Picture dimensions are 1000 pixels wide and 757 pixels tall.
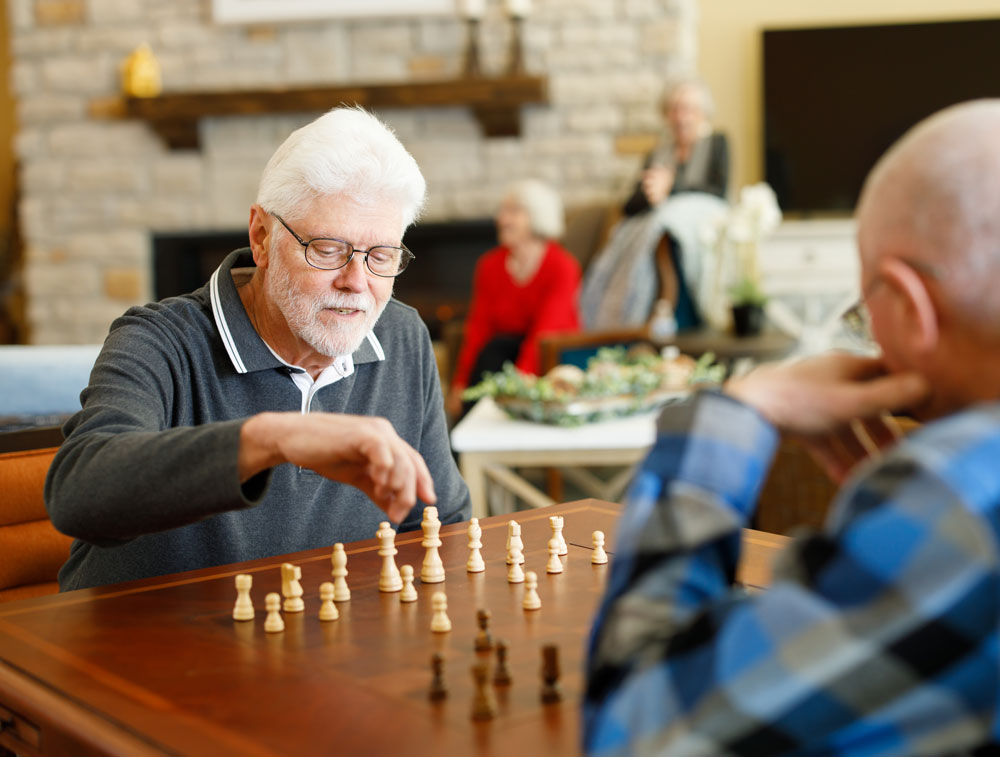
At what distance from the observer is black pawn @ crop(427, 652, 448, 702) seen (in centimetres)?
84

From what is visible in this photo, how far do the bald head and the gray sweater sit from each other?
69cm

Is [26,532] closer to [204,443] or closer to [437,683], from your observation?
[204,443]

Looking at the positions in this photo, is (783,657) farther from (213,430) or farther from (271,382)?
(271,382)

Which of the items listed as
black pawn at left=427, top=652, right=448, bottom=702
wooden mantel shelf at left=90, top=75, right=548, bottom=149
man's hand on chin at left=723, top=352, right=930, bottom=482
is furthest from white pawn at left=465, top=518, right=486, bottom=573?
wooden mantel shelf at left=90, top=75, right=548, bottom=149

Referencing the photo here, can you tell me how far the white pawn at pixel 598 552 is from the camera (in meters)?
1.24

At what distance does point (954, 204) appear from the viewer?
0.69 m

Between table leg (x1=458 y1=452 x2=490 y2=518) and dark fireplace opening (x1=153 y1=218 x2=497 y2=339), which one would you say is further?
dark fireplace opening (x1=153 y1=218 x2=497 y2=339)

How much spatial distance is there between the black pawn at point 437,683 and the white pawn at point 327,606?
0.73 ft

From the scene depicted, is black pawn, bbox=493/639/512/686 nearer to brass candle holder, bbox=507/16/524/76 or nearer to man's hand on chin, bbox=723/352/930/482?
man's hand on chin, bbox=723/352/930/482

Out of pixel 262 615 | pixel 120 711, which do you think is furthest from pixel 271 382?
pixel 120 711

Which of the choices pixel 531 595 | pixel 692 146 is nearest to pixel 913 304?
pixel 531 595

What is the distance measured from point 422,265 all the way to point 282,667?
5646 mm

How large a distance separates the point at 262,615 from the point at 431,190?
5.24 m

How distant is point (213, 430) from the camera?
1.14 meters
